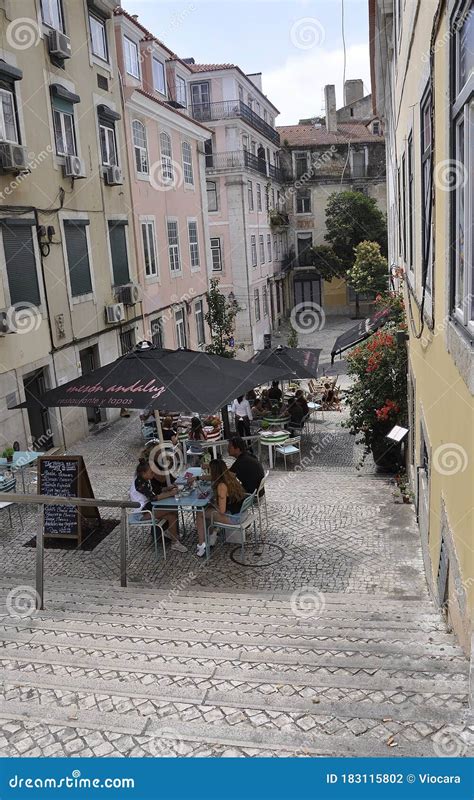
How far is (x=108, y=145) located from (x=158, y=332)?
6125 millimetres

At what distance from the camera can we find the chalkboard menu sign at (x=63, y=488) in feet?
28.6

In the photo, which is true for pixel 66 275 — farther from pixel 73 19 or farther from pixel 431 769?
pixel 431 769

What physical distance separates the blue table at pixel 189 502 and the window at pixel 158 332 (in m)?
13.1

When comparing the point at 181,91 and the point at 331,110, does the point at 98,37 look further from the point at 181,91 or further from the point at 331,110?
the point at 331,110

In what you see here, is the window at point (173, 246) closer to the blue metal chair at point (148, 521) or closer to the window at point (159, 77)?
the window at point (159, 77)

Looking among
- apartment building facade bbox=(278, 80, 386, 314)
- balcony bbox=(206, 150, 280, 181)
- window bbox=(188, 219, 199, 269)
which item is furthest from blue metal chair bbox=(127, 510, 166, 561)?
apartment building facade bbox=(278, 80, 386, 314)

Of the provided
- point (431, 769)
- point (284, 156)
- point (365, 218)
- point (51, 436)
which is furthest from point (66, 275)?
point (284, 156)

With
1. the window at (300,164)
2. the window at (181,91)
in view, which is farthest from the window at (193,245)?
the window at (300,164)

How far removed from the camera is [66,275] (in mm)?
15344

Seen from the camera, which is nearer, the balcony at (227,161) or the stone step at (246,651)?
the stone step at (246,651)

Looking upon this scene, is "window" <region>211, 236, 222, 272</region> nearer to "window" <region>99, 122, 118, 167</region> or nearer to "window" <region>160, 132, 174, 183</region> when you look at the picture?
"window" <region>160, 132, 174, 183</region>

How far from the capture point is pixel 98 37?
57.3 feet

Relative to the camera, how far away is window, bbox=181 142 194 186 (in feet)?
80.4

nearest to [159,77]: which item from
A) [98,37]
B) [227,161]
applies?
[98,37]
